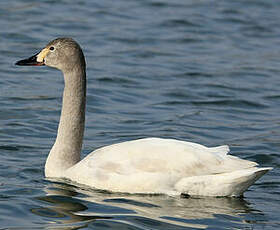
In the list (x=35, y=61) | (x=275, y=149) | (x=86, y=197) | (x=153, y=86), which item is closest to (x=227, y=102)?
(x=153, y=86)

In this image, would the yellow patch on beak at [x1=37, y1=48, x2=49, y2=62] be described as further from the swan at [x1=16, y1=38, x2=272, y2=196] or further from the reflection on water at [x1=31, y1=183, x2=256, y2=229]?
the reflection on water at [x1=31, y1=183, x2=256, y2=229]

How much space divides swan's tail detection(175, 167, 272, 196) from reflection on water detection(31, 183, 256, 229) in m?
0.07

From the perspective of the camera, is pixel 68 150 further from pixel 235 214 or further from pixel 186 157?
pixel 235 214

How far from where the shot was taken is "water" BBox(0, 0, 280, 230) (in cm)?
799

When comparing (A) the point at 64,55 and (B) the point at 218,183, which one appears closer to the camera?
(B) the point at 218,183

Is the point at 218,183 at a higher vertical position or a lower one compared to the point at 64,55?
lower

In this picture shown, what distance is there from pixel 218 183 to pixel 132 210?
0.88 meters

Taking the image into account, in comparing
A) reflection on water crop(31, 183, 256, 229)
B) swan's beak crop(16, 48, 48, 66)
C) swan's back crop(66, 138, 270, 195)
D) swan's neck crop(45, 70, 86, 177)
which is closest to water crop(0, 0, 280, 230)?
reflection on water crop(31, 183, 256, 229)

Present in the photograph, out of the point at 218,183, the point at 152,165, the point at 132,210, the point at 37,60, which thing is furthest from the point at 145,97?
the point at 132,210

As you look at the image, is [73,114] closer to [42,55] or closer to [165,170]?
[42,55]

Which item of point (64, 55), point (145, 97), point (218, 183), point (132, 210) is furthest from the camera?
point (145, 97)

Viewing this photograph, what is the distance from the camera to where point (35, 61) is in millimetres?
9438

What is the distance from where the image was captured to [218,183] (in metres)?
8.30

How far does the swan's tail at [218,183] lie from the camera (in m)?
8.23
